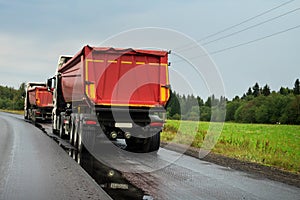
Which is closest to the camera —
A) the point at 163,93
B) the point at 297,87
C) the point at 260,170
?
the point at 260,170

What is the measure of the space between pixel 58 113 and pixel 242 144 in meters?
8.33

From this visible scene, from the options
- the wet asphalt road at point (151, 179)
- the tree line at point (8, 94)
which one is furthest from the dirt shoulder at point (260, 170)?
the tree line at point (8, 94)

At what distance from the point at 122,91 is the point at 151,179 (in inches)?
164

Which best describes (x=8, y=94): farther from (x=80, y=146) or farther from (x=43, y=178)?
(x=43, y=178)

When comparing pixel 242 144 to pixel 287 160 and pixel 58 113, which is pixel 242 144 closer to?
pixel 287 160

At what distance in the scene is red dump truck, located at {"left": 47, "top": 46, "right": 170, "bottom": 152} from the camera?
11.2 metres

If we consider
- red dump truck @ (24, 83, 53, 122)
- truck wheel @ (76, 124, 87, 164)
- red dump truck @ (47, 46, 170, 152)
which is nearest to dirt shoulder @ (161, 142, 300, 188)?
red dump truck @ (47, 46, 170, 152)

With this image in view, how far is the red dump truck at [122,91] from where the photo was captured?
11.2 metres

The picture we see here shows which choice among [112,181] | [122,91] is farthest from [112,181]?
[122,91]

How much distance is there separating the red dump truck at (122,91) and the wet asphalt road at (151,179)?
0.99 m

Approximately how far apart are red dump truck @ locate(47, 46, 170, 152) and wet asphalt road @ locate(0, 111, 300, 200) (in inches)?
38.8

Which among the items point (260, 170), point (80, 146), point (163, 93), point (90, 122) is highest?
point (163, 93)

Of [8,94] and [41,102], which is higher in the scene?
[8,94]

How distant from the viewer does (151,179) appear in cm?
772
